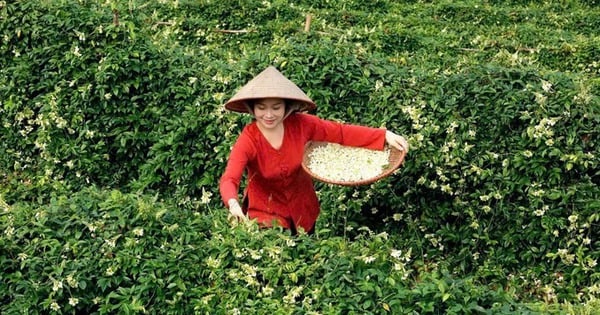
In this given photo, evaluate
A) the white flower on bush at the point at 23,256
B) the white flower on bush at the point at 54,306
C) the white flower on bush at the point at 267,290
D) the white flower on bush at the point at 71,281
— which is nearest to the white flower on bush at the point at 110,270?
the white flower on bush at the point at 71,281

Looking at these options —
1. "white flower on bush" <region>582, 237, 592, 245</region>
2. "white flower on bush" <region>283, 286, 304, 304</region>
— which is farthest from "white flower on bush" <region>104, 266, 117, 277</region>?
"white flower on bush" <region>582, 237, 592, 245</region>

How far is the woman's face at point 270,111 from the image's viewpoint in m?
4.67

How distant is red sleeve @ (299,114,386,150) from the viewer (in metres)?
4.90

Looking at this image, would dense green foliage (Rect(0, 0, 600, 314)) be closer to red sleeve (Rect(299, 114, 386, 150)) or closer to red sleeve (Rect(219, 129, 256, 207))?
red sleeve (Rect(219, 129, 256, 207))

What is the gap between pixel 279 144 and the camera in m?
4.82

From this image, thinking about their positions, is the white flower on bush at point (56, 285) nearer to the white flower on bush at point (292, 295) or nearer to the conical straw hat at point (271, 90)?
the white flower on bush at point (292, 295)

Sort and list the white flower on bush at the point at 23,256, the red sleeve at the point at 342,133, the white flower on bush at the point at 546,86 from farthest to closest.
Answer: the white flower on bush at the point at 546,86 → the red sleeve at the point at 342,133 → the white flower on bush at the point at 23,256

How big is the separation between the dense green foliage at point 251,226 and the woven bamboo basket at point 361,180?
399 millimetres

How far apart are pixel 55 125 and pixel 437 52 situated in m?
5.74

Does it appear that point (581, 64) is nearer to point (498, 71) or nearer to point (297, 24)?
point (297, 24)

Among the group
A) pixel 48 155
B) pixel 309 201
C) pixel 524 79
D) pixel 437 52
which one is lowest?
pixel 437 52

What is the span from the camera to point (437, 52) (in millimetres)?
11133

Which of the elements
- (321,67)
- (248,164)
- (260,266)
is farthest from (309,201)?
(321,67)

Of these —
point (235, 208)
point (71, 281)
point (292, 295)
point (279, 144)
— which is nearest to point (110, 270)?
point (71, 281)
